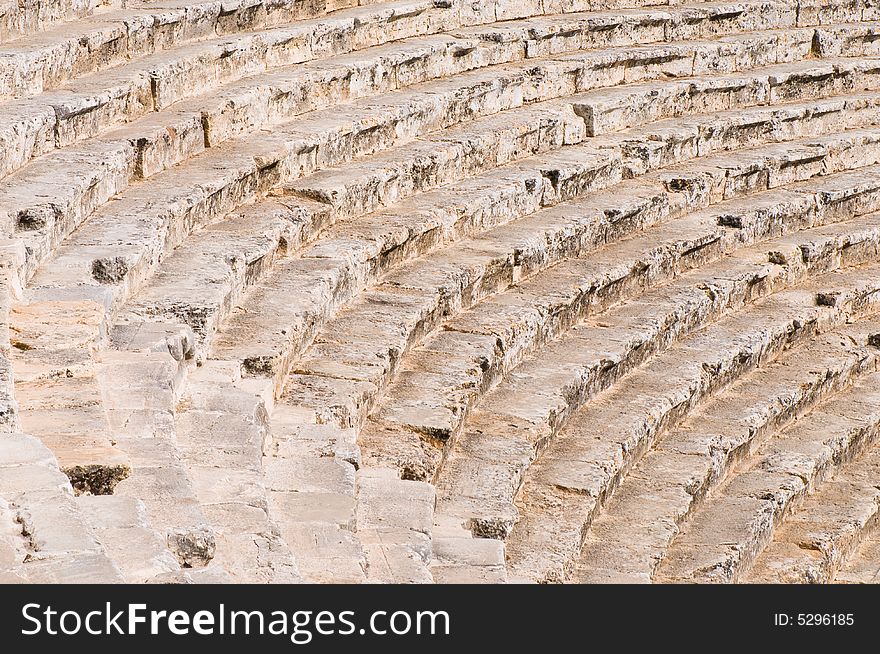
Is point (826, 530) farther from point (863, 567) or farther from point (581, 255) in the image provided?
point (581, 255)

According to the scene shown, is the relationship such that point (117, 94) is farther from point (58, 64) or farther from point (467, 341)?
point (467, 341)

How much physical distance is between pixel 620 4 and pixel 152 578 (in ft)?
27.9

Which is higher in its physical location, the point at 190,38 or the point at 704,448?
the point at 190,38

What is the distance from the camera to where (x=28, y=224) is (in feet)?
17.9

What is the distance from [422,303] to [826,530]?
7.72 feet

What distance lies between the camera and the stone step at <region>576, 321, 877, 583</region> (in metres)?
5.77

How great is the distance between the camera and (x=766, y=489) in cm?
672

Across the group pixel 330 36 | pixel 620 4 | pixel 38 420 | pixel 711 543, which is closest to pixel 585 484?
pixel 711 543

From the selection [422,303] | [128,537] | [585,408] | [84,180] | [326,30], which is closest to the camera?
[128,537]

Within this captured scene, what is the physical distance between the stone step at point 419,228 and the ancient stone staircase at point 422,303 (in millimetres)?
24

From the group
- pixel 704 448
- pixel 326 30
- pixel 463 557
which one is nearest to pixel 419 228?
pixel 704 448

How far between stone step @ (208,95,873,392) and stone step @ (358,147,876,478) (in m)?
0.12

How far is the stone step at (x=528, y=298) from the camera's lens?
19.2ft

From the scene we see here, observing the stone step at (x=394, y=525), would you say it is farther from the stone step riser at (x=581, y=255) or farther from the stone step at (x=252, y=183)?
the stone step at (x=252, y=183)
